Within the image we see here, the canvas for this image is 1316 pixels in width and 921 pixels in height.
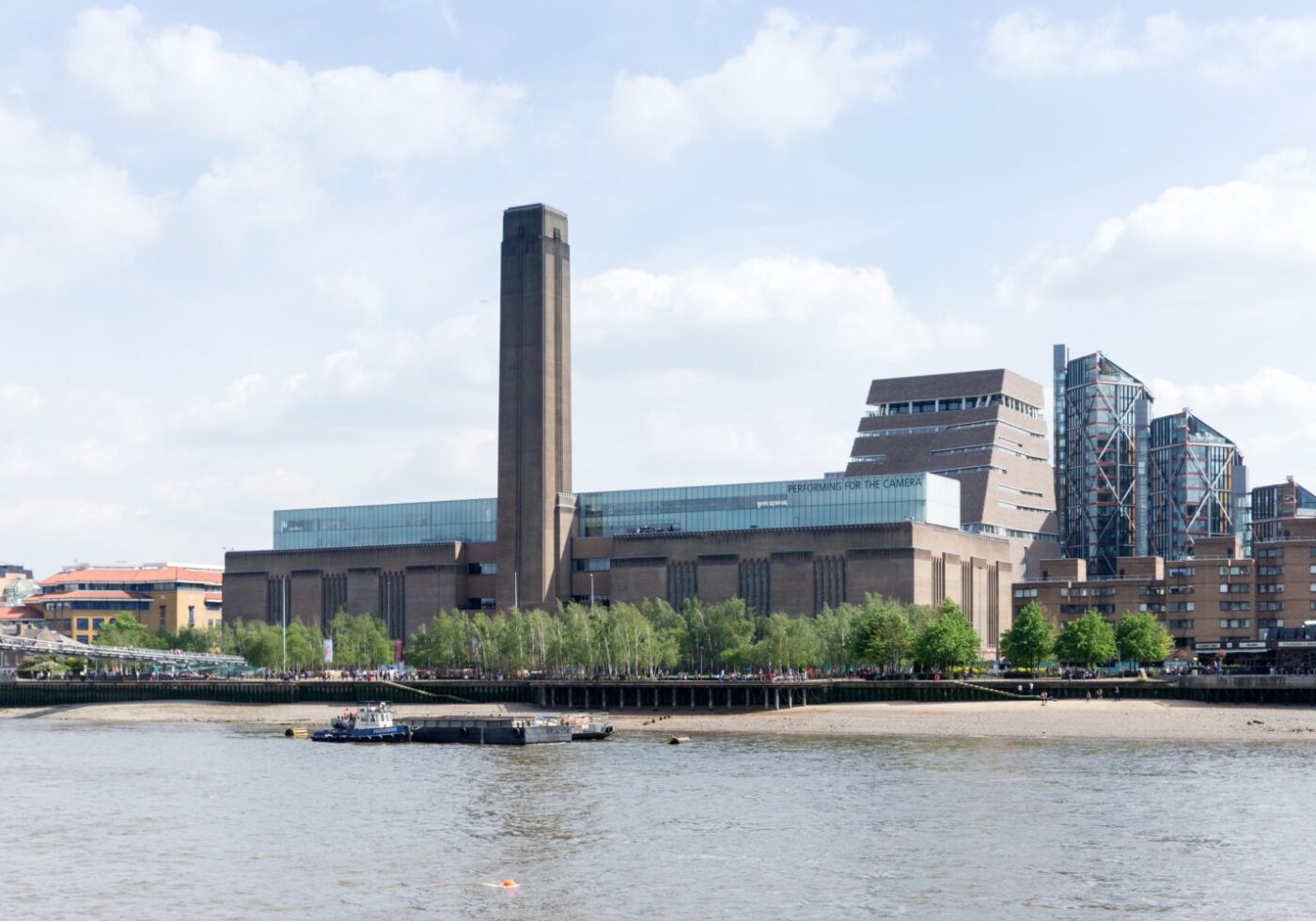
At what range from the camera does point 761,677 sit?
18275 centimetres

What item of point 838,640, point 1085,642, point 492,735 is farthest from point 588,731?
point 1085,642

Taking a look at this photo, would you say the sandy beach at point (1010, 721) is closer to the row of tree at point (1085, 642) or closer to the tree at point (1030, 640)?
the tree at point (1030, 640)

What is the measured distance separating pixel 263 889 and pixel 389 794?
3326 centimetres

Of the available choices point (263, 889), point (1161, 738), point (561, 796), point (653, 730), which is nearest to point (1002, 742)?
point (1161, 738)

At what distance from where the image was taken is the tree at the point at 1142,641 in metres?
190

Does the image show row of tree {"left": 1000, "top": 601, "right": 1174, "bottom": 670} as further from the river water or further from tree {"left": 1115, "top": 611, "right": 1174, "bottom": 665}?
the river water

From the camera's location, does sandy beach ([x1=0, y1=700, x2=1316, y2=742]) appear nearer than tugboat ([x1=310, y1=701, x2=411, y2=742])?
Yes

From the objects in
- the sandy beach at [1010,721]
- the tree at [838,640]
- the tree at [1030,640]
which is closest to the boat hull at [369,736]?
the sandy beach at [1010,721]

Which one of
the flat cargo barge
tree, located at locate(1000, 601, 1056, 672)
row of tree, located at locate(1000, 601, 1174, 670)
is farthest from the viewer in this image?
row of tree, located at locate(1000, 601, 1174, 670)

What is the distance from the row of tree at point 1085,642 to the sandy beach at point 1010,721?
27050 millimetres

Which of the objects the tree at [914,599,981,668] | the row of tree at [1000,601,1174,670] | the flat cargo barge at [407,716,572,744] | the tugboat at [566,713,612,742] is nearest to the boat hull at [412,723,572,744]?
the flat cargo barge at [407,716,572,744]

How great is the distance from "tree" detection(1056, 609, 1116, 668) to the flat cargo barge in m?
68.1

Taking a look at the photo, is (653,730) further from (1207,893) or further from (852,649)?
(1207,893)

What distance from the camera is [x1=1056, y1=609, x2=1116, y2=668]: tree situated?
187 meters
